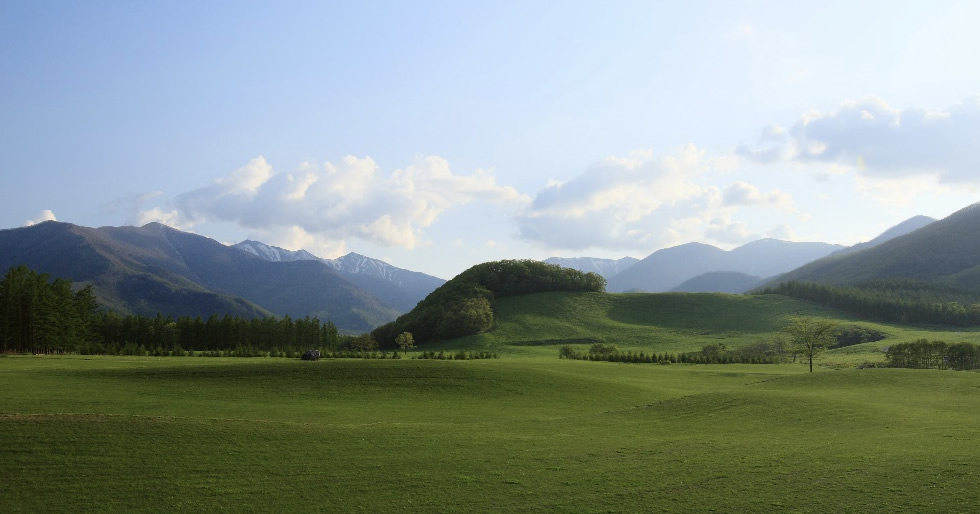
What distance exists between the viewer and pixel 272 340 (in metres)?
111

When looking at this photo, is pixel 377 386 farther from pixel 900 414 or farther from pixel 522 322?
pixel 522 322

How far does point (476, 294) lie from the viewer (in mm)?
170750

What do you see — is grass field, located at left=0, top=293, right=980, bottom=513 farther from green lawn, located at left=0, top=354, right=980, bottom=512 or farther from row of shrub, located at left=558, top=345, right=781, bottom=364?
row of shrub, located at left=558, top=345, right=781, bottom=364

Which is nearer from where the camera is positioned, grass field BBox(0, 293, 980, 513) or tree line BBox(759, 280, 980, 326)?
grass field BBox(0, 293, 980, 513)

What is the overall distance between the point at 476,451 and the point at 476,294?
475ft

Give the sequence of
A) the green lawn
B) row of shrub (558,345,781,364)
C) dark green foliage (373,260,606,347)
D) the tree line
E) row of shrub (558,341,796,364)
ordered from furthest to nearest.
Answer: the tree line < dark green foliage (373,260,606,347) < row of shrub (558,341,796,364) < row of shrub (558,345,781,364) < the green lawn

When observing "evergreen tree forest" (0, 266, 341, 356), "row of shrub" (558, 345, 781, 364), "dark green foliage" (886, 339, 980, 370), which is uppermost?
"evergreen tree forest" (0, 266, 341, 356)

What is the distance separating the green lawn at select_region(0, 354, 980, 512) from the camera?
19578 millimetres

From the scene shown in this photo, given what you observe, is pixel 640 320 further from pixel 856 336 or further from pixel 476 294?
pixel 856 336

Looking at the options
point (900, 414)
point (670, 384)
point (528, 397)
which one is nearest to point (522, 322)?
point (670, 384)

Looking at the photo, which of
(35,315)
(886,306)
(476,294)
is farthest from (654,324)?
(35,315)

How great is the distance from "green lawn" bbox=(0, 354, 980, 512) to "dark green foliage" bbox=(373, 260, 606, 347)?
343 feet

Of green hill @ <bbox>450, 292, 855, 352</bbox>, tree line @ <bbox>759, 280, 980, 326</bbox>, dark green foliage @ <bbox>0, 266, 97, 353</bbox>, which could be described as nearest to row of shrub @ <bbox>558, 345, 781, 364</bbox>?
green hill @ <bbox>450, 292, 855, 352</bbox>

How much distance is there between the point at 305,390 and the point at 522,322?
112 m
